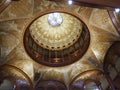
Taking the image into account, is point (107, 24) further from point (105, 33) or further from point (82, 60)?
point (82, 60)

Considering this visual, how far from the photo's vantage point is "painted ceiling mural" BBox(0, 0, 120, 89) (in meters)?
9.26

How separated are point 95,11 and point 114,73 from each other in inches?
138

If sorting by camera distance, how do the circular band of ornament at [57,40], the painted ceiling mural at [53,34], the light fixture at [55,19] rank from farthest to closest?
the light fixture at [55,19], the circular band of ornament at [57,40], the painted ceiling mural at [53,34]

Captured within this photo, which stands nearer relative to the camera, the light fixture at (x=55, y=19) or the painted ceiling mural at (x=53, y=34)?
the painted ceiling mural at (x=53, y=34)

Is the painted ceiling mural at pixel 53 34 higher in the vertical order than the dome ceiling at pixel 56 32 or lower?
lower

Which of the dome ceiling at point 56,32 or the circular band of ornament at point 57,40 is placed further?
the dome ceiling at point 56,32

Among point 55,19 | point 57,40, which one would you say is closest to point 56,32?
point 57,40

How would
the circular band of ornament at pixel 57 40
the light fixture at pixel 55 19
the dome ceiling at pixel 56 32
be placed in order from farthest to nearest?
1. the light fixture at pixel 55 19
2. the dome ceiling at pixel 56 32
3. the circular band of ornament at pixel 57 40

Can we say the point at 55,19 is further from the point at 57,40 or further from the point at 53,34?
the point at 57,40

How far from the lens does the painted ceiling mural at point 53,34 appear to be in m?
9.26

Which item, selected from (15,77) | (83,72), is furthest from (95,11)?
(15,77)

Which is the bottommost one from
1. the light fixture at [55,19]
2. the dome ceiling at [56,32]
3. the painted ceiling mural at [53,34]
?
the painted ceiling mural at [53,34]

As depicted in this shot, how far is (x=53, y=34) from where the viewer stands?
13.6m

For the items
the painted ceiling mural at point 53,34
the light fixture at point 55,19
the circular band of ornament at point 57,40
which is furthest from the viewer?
the light fixture at point 55,19
